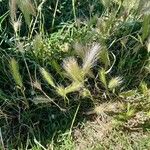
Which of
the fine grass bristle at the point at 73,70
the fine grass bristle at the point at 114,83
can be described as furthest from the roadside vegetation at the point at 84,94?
the fine grass bristle at the point at 73,70

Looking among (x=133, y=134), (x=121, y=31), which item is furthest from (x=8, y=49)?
(x=133, y=134)

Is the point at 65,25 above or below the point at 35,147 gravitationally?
above

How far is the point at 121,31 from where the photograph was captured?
2.18m

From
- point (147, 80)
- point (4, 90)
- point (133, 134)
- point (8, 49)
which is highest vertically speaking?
Result: point (8, 49)

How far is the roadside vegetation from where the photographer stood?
1.95 metres

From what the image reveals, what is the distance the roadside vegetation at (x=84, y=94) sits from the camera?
1949mm

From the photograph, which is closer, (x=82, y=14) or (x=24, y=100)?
(x=24, y=100)

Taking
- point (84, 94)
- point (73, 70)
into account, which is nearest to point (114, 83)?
point (84, 94)

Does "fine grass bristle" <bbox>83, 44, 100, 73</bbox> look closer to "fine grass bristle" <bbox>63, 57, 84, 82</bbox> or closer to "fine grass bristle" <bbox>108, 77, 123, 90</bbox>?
"fine grass bristle" <bbox>63, 57, 84, 82</bbox>

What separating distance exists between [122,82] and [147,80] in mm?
126

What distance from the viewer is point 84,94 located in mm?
1926

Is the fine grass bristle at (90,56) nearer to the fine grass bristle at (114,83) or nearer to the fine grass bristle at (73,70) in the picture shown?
the fine grass bristle at (73,70)

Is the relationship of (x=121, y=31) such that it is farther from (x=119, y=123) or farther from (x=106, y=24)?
(x=119, y=123)

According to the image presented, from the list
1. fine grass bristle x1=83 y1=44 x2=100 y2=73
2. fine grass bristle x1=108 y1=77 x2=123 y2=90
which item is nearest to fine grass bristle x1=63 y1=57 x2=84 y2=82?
fine grass bristle x1=83 y1=44 x2=100 y2=73
